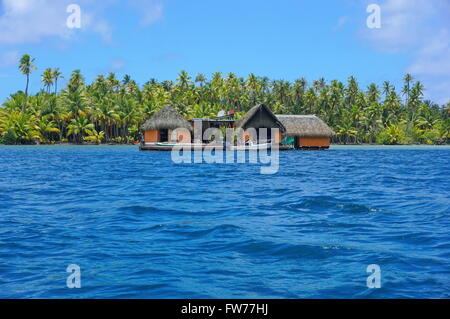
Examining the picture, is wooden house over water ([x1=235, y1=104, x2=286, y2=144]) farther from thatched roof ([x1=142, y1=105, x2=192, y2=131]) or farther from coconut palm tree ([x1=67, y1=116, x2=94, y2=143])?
coconut palm tree ([x1=67, y1=116, x2=94, y2=143])

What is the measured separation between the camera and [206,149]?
41906 mm

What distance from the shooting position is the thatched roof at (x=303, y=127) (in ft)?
164

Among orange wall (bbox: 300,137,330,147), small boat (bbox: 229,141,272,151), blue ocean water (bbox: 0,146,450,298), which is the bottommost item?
blue ocean water (bbox: 0,146,450,298)

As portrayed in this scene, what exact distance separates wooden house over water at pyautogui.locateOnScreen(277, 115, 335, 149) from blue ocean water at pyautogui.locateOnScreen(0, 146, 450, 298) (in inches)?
1441

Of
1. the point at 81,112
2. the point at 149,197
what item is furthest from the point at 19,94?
the point at 149,197

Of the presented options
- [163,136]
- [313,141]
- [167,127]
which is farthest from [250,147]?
[313,141]

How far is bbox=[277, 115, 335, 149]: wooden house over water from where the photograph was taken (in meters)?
50.1

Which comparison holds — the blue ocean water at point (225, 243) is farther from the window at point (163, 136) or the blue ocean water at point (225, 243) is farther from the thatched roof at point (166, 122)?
the window at point (163, 136)

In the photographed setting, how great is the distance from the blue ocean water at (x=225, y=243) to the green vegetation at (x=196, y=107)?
50833 millimetres

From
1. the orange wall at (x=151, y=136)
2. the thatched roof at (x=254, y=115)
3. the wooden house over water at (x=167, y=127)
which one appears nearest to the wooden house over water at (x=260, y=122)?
the thatched roof at (x=254, y=115)

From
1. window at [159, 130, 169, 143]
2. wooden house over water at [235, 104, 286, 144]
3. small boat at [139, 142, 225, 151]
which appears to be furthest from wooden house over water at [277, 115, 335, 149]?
window at [159, 130, 169, 143]

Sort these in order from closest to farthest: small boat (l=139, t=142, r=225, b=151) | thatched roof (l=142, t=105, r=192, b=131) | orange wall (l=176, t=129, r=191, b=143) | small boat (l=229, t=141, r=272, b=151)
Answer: small boat (l=229, t=141, r=272, b=151) < small boat (l=139, t=142, r=225, b=151) < thatched roof (l=142, t=105, r=192, b=131) < orange wall (l=176, t=129, r=191, b=143)

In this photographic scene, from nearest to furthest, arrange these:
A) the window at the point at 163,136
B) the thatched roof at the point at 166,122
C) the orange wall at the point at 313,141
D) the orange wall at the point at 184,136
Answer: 1. the thatched roof at the point at 166,122
2. the orange wall at the point at 184,136
3. the window at the point at 163,136
4. the orange wall at the point at 313,141
